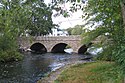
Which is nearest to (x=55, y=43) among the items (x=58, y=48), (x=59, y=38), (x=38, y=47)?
(x=59, y=38)

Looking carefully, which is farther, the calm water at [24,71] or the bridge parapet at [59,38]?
the bridge parapet at [59,38]

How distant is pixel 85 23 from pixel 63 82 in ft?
35.0

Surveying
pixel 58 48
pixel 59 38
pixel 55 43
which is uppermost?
pixel 59 38

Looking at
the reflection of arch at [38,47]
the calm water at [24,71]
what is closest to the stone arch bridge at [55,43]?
the reflection of arch at [38,47]

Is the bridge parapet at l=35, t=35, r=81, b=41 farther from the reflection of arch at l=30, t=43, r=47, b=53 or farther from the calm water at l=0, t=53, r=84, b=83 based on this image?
the calm water at l=0, t=53, r=84, b=83

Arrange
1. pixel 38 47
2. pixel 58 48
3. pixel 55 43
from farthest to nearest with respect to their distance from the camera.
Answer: pixel 38 47
pixel 58 48
pixel 55 43

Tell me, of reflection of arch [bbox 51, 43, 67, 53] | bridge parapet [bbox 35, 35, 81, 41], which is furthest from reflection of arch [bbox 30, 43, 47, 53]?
bridge parapet [bbox 35, 35, 81, 41]

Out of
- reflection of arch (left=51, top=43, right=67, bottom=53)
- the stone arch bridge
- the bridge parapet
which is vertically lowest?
reflection of arch (left=51, top=43, right=67, bottom=53)

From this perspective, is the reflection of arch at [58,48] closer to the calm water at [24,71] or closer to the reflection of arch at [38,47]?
the reflection of arch at [38,47]

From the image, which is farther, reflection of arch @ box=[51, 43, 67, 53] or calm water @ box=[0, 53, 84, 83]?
reflection of arch @ box=[51, 43, 67, 53]

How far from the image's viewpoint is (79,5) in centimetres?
924

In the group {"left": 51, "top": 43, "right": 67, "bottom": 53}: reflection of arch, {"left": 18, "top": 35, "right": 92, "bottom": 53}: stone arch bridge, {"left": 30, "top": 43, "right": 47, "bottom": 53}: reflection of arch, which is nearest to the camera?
{"left": 18, "top": 35, "right": 92, "bottom": 53}: stone arch bridge

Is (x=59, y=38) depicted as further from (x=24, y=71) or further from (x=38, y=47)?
(x=24, y=71)

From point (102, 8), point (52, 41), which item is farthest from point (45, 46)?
point (102, 8)
